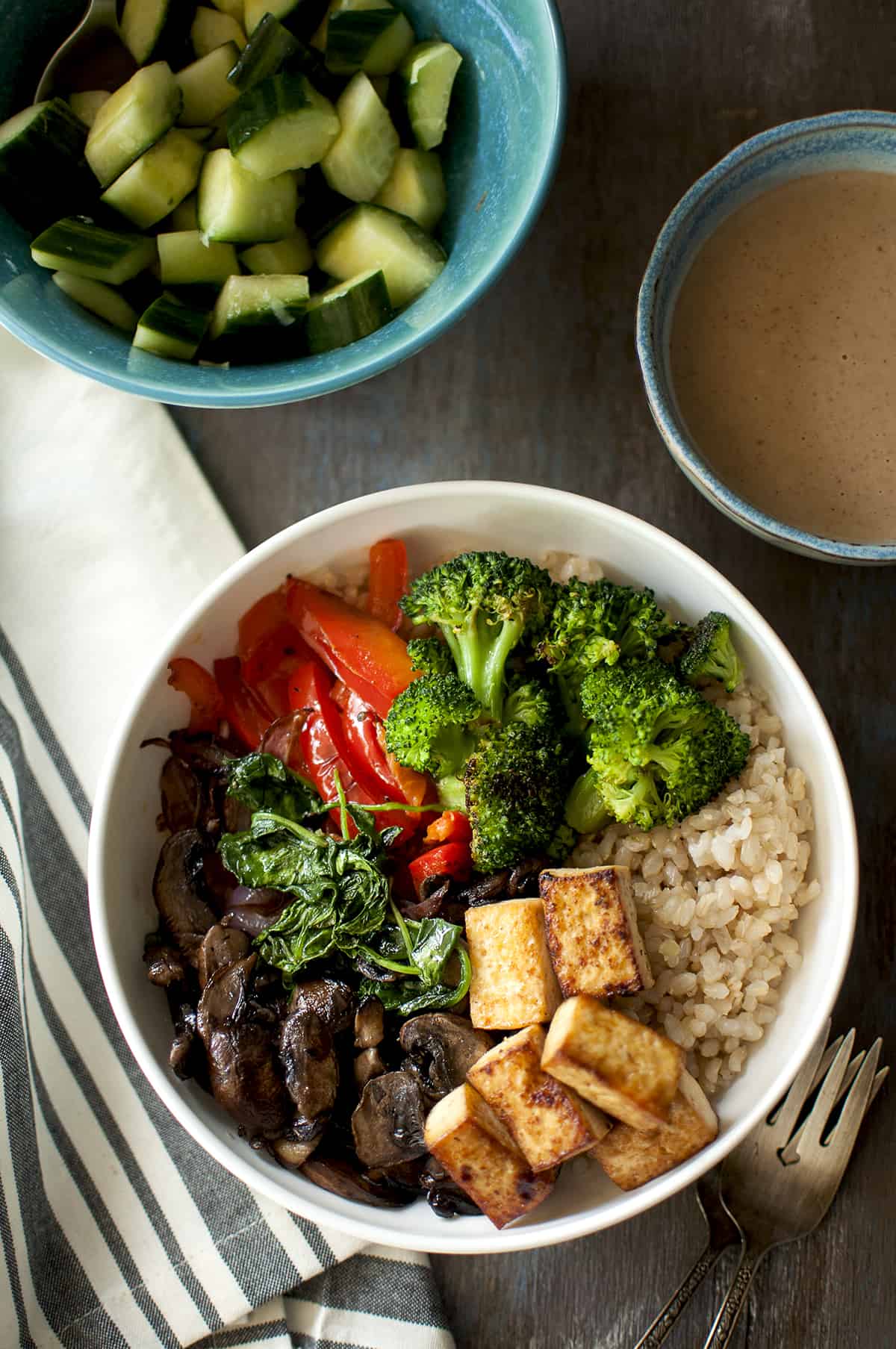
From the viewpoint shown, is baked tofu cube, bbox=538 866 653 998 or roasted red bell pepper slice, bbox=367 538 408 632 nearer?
baked tofu cube, bbox=538 866 653 998

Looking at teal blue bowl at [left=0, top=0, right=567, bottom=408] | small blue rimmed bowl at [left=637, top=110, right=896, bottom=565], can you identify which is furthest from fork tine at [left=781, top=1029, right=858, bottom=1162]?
teal blue bowl at [left=0, top=0, right=567, bottom=408]

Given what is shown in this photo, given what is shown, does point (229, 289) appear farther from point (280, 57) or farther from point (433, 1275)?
point (433, 1275)

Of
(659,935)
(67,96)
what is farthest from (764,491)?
(67,96)

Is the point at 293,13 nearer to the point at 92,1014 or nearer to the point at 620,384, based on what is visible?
the point at 620,384

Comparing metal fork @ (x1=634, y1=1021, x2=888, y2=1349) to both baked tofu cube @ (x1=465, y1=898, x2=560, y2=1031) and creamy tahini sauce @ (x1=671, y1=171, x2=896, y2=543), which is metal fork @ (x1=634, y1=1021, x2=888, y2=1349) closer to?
baked tofu cube @ (x1=465, y1=898, x2=560, y2=1031)

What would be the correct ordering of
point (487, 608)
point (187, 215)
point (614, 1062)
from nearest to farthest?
point (614, 1062)
point (487, 608)
point (187, 215)

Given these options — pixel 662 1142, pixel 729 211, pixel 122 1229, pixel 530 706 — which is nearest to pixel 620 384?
pixel 729 211

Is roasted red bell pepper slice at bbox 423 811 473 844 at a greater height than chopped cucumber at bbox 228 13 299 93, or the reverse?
chopped cucumber at bbox 228 13 299 93
